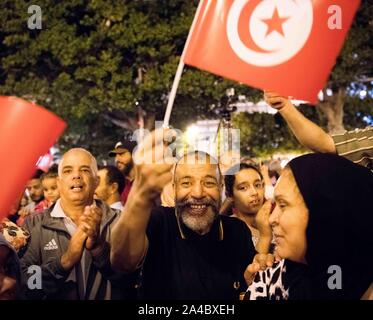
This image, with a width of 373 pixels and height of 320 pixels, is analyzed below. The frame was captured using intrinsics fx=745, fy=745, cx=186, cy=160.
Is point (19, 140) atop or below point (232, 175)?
below

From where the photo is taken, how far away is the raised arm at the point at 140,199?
285cm

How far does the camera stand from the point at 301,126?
394 cm

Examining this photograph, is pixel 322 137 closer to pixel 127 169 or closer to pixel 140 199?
pixel 140 199

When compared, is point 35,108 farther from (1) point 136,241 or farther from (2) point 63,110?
(2) point 63,110

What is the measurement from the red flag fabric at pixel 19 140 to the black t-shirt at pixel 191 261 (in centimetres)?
81

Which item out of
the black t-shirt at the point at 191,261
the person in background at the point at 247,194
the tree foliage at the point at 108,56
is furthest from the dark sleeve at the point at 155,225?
the tree foliage at the point at 108,56

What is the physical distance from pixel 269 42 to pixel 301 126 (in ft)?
1.95

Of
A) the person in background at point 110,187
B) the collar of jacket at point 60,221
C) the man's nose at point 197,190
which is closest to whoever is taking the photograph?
the man's nose at point 197,190

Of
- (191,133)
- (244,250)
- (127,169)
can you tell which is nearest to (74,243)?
(244,250)

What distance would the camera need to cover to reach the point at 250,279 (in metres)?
3.56

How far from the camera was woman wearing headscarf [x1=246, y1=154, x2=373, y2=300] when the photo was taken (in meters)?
2.66

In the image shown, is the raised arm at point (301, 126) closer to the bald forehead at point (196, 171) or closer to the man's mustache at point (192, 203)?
the bald forehead at point (196, 171)
